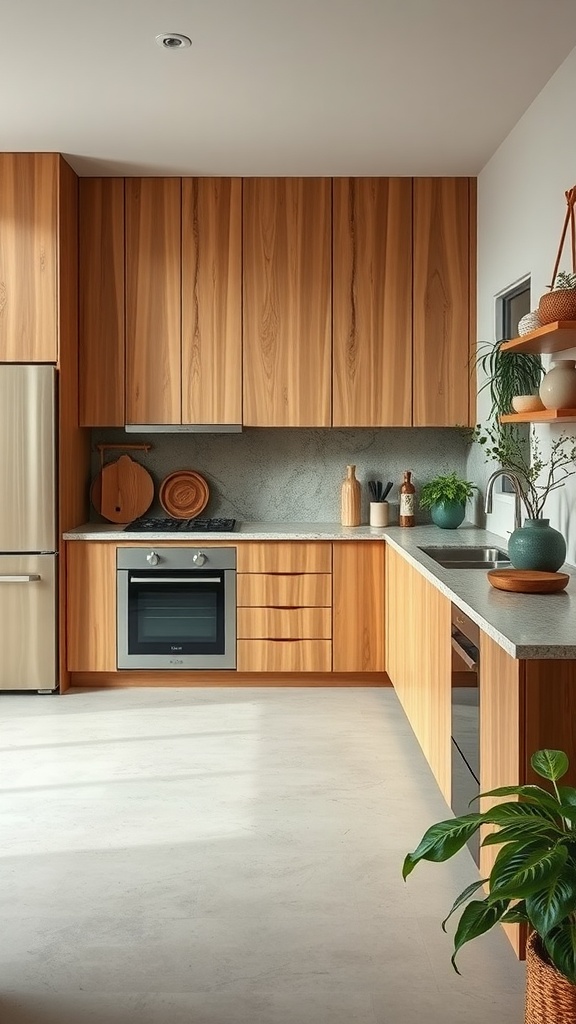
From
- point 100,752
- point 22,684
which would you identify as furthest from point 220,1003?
point 22,684

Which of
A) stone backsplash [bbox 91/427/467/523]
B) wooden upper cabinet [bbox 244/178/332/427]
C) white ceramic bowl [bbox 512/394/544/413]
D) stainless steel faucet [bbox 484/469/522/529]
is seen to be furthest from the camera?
stone backsplash [bbox 91/427/467/523]

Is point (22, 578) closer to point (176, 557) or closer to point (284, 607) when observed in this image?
point (176, 557)

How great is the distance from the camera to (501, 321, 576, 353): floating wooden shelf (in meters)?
2.91

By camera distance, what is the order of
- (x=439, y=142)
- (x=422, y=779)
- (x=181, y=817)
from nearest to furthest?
(x=181, y=817)
(x=422, y=779)
(x=439, y=142)

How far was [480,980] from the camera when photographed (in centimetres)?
225

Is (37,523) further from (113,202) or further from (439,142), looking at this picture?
(439,142)

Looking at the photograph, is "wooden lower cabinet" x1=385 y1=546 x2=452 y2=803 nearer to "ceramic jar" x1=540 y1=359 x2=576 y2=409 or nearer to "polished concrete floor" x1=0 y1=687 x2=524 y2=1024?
"polished concrete floor" x1=0 y1=687 x2=524 y2=1024

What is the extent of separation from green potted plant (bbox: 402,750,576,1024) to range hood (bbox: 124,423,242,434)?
3496 millimetres

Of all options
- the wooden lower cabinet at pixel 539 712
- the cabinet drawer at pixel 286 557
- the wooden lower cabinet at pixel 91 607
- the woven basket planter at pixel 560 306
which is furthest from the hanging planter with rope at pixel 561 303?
the wooden lower cabinet at pixel 91 607

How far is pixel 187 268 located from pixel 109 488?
130 cm

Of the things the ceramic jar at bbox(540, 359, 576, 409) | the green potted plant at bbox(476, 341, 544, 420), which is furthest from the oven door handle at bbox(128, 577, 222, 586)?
the ceramic jar at bbox(540, 359, 576, 409)

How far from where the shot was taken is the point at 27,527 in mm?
4797

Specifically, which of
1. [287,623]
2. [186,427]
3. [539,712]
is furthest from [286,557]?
[539,712]

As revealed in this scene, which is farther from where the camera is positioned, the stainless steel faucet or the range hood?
the range hood
